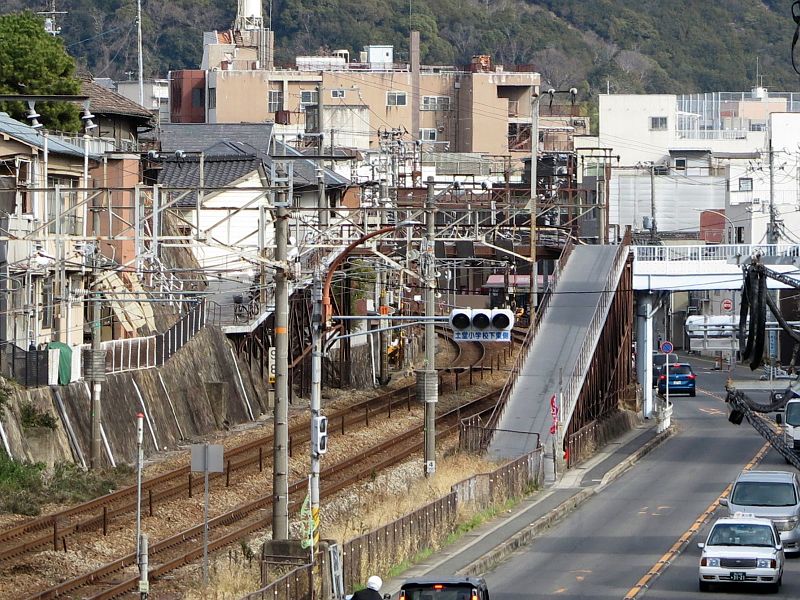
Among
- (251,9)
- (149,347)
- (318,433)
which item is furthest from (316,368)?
(251,9)

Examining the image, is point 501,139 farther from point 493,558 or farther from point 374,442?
point 493,558

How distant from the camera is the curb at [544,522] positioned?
29.6 metres

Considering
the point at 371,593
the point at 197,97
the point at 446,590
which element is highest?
the point at 197,97

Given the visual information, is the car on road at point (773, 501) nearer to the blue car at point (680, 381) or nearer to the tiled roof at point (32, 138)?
the tiled roof at point (32, 138)

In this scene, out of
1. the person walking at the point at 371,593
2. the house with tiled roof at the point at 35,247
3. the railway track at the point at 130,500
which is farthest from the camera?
the house with tiled roof at the point at 35,247

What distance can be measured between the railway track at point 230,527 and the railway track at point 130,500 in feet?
4.99

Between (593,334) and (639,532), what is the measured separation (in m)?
17.3

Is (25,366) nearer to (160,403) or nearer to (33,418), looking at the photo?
(33,418)

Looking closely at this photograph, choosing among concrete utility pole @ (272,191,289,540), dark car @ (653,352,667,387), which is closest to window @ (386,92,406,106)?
dark car @ (653,352,667,387)

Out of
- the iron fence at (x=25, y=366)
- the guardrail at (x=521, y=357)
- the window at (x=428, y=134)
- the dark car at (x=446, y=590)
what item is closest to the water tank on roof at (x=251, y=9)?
the window at (x=428, y=134)

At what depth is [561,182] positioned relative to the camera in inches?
3236

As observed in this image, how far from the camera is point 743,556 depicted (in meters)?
28.0

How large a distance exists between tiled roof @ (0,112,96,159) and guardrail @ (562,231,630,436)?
15973 millimetres

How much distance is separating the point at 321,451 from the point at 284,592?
4599 millimetres
